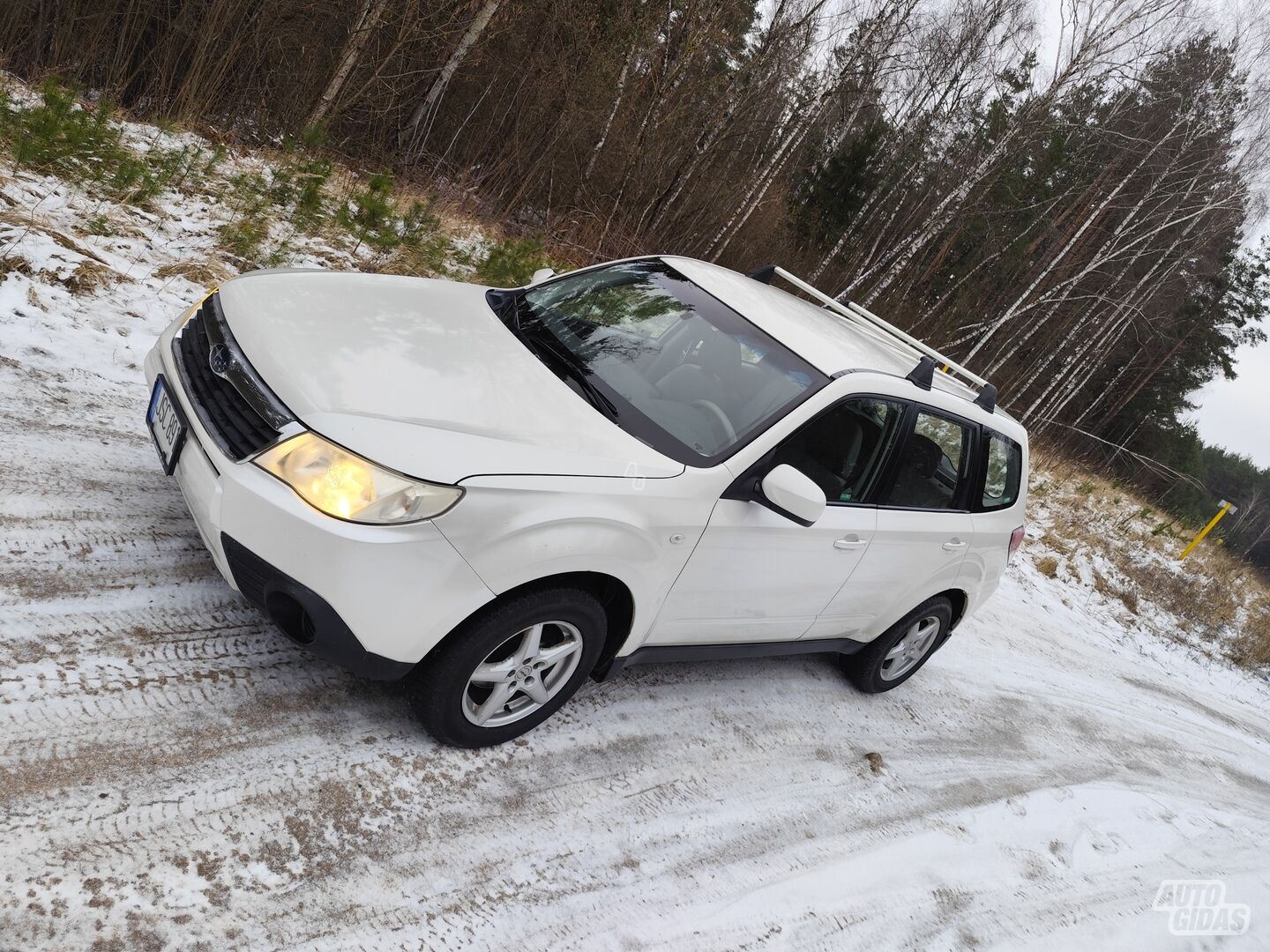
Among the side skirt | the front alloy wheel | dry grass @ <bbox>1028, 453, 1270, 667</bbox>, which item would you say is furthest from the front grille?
dry grass @ <bbox>1028, 453, 1270, 667</bbox>

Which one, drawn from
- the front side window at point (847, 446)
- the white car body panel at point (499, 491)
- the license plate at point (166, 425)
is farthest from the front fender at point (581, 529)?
the license plate at point (166, 425)

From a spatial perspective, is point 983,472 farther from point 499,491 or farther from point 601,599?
point 499,491

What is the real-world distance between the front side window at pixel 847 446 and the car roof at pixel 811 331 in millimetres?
191

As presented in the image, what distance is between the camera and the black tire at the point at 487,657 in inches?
111

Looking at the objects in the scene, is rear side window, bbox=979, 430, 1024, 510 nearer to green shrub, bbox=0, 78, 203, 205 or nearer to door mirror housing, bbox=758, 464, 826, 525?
door mirror housing, bbox=758, 464, 826, 525

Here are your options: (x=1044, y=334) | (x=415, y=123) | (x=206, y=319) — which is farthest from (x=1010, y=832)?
(x=1044, y=334)

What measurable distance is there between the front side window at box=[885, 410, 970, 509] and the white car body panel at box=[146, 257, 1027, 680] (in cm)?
10

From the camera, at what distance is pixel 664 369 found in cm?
363

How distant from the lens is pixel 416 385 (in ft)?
9.84

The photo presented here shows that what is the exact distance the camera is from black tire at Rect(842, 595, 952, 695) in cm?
475

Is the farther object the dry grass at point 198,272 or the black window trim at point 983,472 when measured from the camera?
the dry grass at point 198,272

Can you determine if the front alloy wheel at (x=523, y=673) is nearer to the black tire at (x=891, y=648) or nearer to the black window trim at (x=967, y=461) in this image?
the black window trim at (x=967, y=461)

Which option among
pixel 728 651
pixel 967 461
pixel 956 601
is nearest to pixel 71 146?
pixel 728 651

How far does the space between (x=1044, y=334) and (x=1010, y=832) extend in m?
28.5
